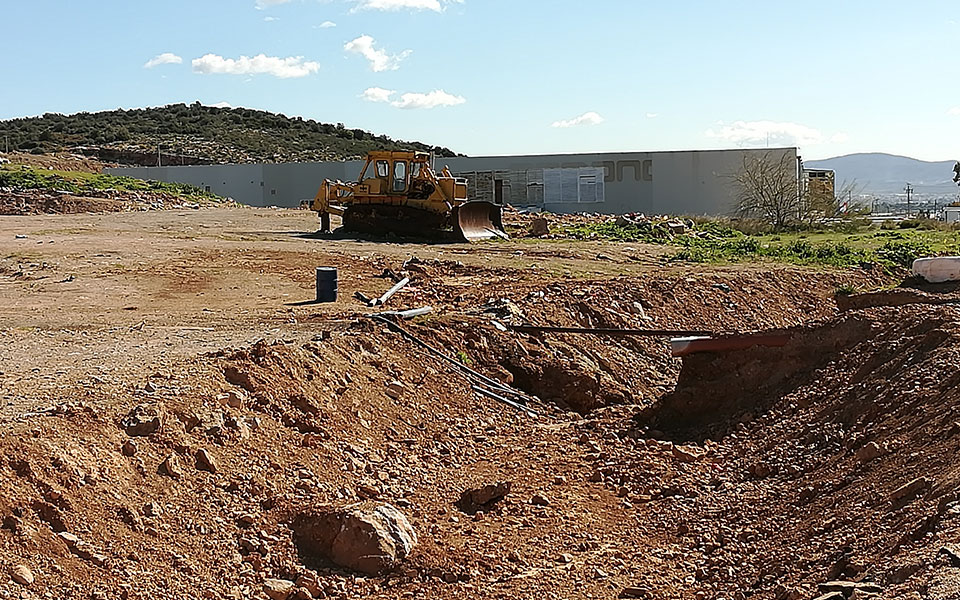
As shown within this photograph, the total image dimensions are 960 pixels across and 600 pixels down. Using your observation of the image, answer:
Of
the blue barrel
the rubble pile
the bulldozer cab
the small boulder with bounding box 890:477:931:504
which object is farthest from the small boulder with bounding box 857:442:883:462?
the rubble pile

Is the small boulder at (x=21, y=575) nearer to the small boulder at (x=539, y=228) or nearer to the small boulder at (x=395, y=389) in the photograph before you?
the small boulder at (x=395, y=389)

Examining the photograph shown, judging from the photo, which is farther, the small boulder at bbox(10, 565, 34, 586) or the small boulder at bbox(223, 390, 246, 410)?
the small boulder at bbox(223, 390, 246, 410)

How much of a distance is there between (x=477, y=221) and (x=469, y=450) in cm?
1757

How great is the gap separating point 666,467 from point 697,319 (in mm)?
7077

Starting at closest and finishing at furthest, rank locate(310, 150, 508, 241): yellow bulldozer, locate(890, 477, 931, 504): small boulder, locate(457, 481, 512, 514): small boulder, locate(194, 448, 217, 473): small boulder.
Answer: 1. locate(890, 477, 931, 504): small boulder
2. locate(194, 448, 217, 473): small boulder
3. locate(457, 481, 512, 514): small boulder
4. locate(310, 150, 508, 241): yellow bulldozer

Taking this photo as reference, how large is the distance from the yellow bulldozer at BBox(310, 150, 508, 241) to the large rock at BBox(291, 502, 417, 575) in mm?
18753

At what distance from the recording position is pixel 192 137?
85000 mm

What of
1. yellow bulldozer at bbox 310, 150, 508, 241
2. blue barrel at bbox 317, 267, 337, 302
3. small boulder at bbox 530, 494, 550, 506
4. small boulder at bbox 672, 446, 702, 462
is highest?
yellow bulldozer at bbox 310, 150, 508, 241

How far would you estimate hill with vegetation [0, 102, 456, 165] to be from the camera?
7550 centimetres

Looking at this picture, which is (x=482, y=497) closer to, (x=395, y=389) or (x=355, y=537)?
(x=355, y=537)

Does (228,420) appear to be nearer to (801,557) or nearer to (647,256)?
(801,557)

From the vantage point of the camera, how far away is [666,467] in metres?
9.09

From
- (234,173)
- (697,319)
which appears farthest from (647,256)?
(234,173)

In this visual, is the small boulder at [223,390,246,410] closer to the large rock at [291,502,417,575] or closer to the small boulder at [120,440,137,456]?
the small boulder at [120,440,137,456]
